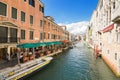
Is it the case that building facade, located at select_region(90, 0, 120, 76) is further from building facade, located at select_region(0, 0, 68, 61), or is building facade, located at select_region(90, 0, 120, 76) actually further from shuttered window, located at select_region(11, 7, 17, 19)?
shuttered window, located at select_region(11, 7, 17, 19)

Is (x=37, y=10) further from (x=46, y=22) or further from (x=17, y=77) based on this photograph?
(x=17, y=77)

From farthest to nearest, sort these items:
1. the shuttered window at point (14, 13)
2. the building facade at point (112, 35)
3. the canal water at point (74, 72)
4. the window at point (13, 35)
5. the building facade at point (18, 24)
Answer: the shuttered window at point (14, 13), the window at point (13, 35), the building facade at point (18, 24), the canal water at point (74, 72), the building facade at point (112, 35)

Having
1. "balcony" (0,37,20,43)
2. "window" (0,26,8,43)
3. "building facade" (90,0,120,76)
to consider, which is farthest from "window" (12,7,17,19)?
"building facade" (90,0,120,76)

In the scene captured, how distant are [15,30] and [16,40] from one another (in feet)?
5.44

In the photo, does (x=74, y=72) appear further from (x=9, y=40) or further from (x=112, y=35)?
(x=9, y=40)

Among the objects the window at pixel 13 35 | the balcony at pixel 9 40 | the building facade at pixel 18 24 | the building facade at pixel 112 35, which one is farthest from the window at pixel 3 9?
the building facade at pixel 112 35

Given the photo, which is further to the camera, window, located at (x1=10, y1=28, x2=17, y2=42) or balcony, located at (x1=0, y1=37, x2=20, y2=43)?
window, located at (x1=10, y1=28, x2=17, y2=42)

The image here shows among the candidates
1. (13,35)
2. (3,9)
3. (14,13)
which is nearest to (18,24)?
(14,13)

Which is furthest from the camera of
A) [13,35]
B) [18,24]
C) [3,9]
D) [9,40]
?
[18,24]

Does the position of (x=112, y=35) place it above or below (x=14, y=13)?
below

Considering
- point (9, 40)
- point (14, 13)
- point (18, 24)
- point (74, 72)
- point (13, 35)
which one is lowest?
point (74, 72)

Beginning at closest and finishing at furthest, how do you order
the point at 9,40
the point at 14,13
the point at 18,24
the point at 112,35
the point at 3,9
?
the point at 3,9 → the point at 9,40 → the point at 112,35 → the point at 14,13 → the point at 18,24

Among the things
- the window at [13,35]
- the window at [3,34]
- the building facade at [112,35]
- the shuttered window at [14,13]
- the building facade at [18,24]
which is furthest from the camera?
the shuttered window at [14,13]

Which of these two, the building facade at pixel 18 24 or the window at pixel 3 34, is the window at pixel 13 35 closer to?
the building facade at pixel 18 24
